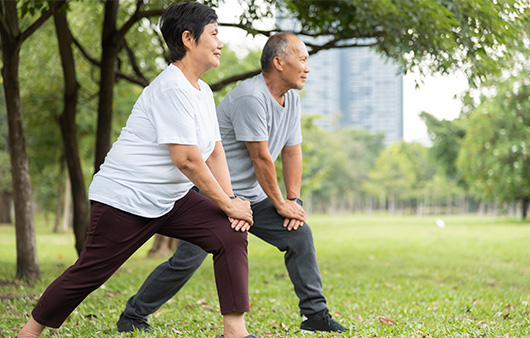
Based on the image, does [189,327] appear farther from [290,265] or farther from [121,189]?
[121,189]

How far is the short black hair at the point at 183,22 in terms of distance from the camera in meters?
3.34

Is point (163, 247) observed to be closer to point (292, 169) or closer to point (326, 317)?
point (292, 169)

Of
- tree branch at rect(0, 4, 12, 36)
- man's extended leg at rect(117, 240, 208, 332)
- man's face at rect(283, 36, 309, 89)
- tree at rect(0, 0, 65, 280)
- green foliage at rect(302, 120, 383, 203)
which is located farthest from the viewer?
green foliage at rect(302, 120, 383, 203)

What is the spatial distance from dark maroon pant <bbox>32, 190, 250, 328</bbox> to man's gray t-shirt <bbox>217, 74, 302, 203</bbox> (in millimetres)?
774

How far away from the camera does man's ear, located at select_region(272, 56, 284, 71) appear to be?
13.6 ft

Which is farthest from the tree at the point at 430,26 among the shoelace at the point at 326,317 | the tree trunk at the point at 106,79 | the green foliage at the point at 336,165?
the green foliage at the point at 336,165

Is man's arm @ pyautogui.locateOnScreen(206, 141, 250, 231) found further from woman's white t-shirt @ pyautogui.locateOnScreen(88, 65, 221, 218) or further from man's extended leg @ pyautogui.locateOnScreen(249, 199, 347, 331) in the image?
man's extended leg @ pyautogui.locateOnScreen(249, 199, 347, 331)

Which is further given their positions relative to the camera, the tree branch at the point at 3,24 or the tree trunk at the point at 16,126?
the tree trunk at the point at 16,126

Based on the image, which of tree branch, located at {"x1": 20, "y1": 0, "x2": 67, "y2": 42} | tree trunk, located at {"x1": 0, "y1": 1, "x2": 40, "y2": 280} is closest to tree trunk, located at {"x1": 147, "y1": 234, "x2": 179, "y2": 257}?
tree trunk, located at {"x1": 0, "y1": 1, "x2": 40, "y2": 280}

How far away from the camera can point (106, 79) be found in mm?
8992

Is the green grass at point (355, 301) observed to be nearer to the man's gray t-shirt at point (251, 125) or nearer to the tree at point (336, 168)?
the man's gray t-shirt at point (251, 125)

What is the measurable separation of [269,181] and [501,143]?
29212 mm

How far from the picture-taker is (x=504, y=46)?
7.22 meters

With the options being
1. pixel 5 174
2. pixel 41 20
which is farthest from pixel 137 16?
pixel 5 174
